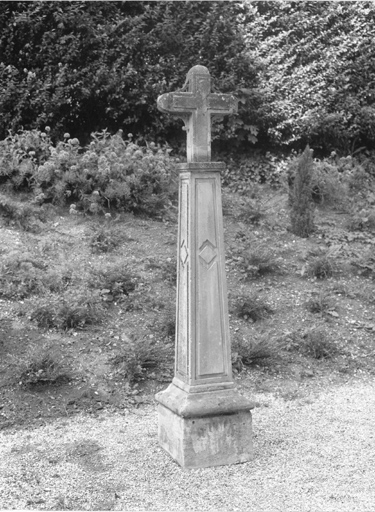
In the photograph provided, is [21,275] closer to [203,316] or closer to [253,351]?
[253,351]

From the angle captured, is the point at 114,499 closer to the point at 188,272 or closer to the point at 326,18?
the point at 188,272

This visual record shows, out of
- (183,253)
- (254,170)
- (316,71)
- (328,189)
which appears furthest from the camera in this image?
(316,71)

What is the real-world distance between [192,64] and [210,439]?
305 inches

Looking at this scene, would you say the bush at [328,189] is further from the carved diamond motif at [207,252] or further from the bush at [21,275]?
the carved diamond motif at [207,252]

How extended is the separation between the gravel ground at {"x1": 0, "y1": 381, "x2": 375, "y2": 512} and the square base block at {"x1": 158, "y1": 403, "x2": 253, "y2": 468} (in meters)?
0.07

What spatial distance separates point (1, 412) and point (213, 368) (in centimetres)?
197

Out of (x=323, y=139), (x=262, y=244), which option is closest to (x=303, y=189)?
(x=262, y=244)

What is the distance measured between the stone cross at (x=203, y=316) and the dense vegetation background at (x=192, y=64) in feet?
19.0

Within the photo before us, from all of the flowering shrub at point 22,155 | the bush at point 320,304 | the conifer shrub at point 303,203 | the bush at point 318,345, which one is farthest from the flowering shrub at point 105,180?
the bush at point 318,345

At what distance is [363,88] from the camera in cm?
1135

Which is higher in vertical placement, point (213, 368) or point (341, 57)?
point (341, 57)

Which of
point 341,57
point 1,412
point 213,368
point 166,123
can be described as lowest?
point 1,412

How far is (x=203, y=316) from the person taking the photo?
458 cm

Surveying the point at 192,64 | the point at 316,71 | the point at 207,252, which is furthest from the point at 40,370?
the point at 316,71
